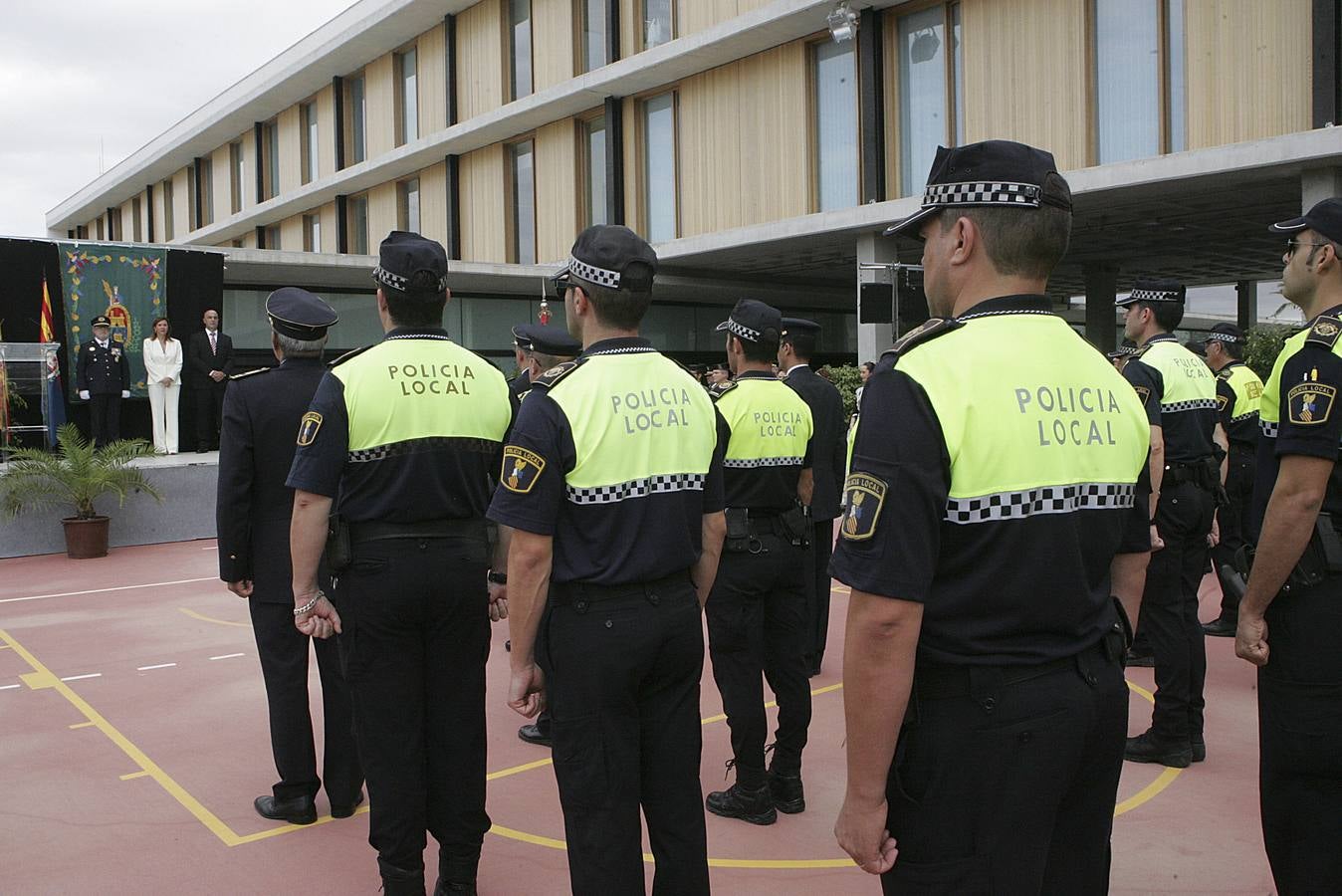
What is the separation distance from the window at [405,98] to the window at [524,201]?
470 cm

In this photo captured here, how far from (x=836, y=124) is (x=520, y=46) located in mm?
10357

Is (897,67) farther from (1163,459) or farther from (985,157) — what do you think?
(985,157)

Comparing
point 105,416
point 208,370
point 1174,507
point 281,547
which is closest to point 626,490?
point 281,547

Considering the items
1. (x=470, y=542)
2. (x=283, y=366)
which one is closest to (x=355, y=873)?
(x=470, y=542)

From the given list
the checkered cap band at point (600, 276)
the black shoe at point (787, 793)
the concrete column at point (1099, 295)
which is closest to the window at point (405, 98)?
the concrete column at point (1099, 295)

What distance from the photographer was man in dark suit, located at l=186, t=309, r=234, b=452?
1605cm

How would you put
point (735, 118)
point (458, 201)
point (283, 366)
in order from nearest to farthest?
point (283, 366), point (735, 118), point (458, 201)

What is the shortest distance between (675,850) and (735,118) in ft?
66.7

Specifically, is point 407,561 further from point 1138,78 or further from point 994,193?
point 1138,78

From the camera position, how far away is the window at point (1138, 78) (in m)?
15.6

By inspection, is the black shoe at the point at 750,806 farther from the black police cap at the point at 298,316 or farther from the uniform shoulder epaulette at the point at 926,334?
the uniform shoulder epaulette at the point at 926,334

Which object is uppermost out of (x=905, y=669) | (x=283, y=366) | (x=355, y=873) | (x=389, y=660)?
(x=283, y=366)

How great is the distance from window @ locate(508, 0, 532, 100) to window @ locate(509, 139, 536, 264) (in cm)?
136

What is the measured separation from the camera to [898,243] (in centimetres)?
2236
